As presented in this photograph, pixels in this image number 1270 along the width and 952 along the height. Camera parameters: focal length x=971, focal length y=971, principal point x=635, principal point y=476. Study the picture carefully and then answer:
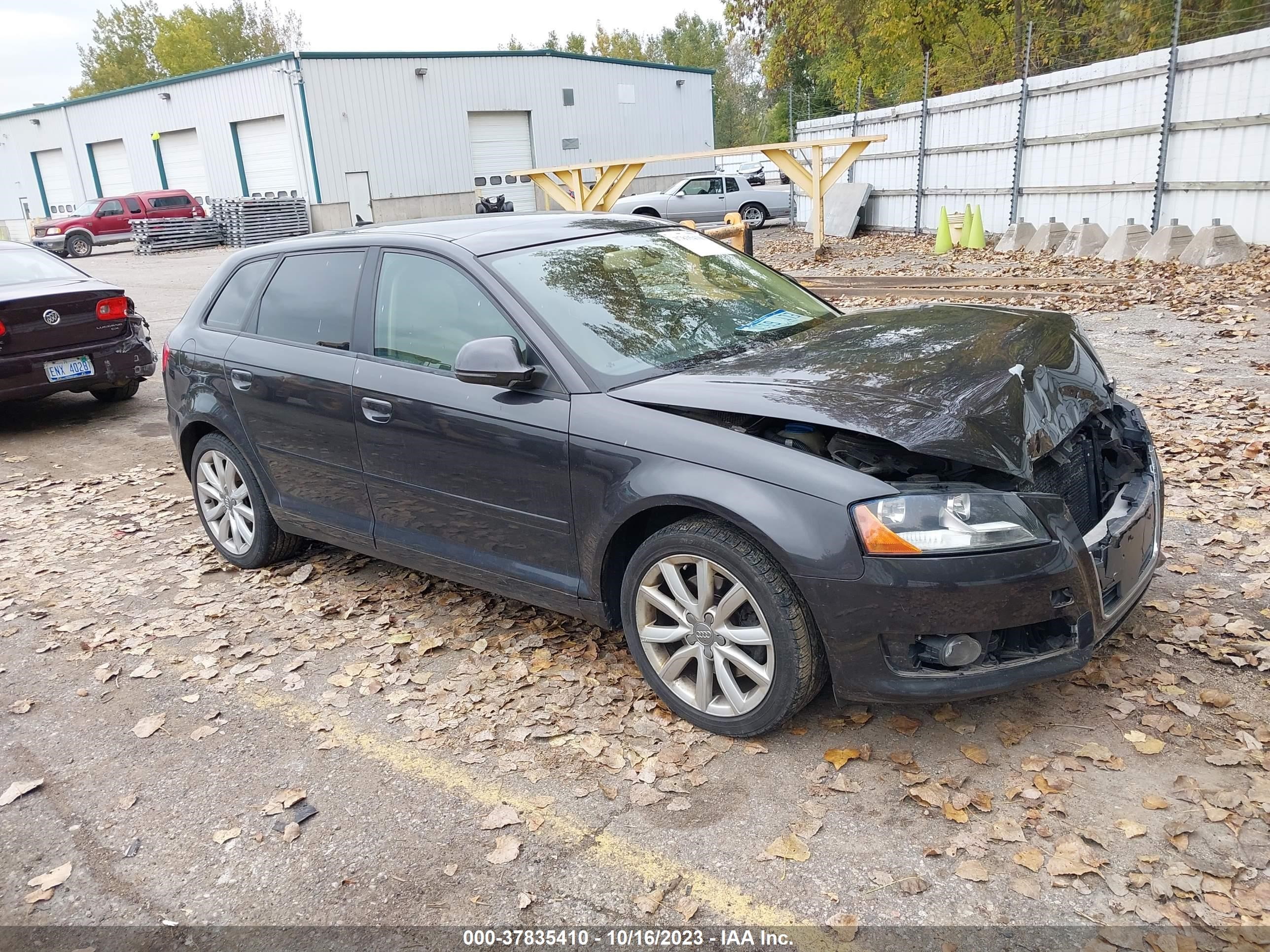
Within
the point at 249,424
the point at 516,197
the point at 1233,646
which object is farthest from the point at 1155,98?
the point at 516,197

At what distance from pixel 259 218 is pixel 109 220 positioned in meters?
5.34

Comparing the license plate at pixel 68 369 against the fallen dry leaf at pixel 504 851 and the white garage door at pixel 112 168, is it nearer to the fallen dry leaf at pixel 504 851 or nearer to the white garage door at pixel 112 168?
the fallen dry leaf at pixel 504 851

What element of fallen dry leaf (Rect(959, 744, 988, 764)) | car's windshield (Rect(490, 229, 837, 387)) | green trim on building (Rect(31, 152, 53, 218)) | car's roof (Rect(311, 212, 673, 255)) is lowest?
fallen dry leaf (Rect(959, 744, 988, 764))

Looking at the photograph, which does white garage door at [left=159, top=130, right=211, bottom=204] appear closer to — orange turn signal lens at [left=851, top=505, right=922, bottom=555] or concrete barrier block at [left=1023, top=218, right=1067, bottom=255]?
concrete barrier block at [left=1023, top=218, right=1067, bottom=255]

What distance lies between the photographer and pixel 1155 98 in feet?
46.2

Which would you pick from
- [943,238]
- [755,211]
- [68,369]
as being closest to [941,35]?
[755,211]

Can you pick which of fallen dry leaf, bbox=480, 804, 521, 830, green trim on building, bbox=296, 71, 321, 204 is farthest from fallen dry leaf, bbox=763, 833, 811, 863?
green trim on building, bbox=296, 71, 321, 204

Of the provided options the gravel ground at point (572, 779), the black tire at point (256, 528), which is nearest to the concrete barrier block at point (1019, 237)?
the gravel ground at point (572, 779)

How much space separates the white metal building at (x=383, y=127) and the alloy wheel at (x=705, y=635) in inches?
1262

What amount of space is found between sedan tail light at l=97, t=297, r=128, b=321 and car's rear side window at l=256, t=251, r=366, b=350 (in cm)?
484

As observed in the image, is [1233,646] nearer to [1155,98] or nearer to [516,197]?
[1155,98]

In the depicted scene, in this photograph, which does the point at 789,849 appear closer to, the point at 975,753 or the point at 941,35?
the point at 975,753

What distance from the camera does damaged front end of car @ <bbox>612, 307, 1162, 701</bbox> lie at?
2920 millimetres

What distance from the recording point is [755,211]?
27031mm
